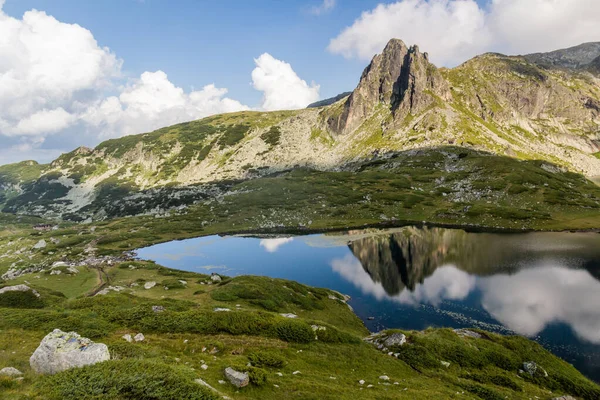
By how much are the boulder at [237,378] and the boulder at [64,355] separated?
777 centimetres

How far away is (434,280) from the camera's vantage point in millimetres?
79625

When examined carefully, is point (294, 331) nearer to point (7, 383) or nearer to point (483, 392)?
point (483, 392)

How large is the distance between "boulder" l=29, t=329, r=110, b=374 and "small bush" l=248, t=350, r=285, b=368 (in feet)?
37.1

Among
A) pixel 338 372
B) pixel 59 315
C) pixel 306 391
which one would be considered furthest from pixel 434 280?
pixel 59 315

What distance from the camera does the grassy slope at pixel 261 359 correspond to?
56.6ft

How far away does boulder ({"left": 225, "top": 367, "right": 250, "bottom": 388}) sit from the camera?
21.6 m

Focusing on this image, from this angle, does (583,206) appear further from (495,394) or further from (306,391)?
(306,391)

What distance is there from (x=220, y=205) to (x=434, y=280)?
463 feet

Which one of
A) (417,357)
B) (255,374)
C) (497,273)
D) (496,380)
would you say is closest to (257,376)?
(255,374)

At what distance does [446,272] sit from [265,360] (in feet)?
234

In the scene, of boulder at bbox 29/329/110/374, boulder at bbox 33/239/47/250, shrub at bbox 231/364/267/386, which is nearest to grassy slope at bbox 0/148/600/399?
shrub at bbox 231/364/267/386

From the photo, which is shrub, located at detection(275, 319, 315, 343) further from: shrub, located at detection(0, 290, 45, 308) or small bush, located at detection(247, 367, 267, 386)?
shrub, located at detection(0, 290, 45, 308)

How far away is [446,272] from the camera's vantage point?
84.4 metres

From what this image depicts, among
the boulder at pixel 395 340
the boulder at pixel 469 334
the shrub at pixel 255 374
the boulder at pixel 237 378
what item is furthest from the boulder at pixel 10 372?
the boulder at pixel 469 334
